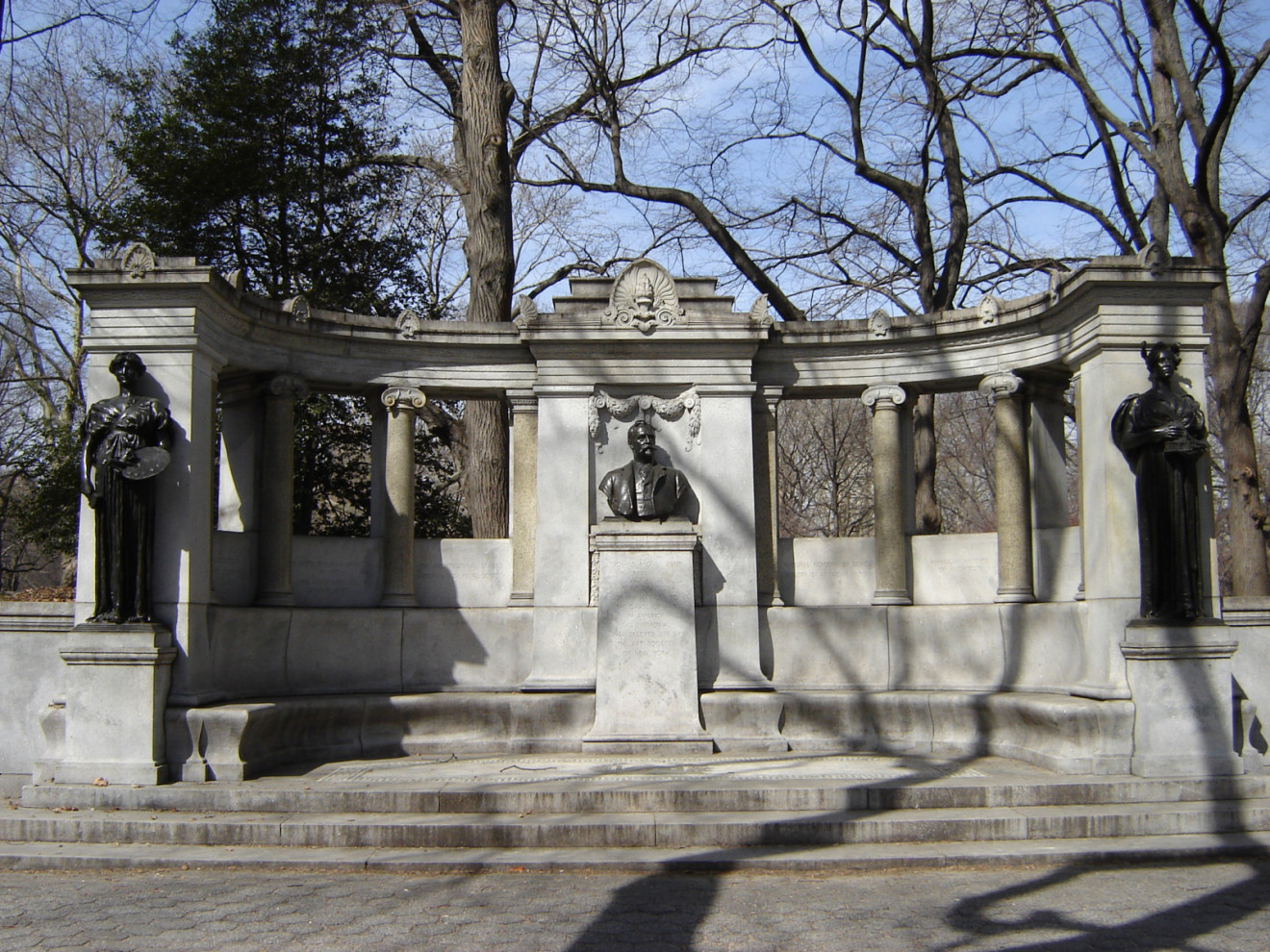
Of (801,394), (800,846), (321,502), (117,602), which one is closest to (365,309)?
(321,502)

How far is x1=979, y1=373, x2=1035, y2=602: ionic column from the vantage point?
12945mm

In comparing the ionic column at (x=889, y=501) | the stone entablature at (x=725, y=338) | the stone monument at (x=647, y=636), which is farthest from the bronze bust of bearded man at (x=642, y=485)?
the ionic column at (x=889, y=501)

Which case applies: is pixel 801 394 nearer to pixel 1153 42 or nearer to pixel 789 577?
pixel 789 577

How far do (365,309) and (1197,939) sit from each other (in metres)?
18.1

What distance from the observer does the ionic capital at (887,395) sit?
13.7m

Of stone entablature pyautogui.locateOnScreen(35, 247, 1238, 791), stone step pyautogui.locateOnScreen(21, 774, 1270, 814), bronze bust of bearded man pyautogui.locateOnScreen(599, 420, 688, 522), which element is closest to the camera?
stone step pyautogui.locateOnScreen(21, 774, 1270, 814)

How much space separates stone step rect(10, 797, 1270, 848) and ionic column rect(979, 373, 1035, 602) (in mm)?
3965

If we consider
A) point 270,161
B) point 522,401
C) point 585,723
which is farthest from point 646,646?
point 270,161

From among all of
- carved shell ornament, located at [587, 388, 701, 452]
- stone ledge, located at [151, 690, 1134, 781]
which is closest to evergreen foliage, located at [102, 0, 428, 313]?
carved shell ornament, located at [587, 388, 701, 452]

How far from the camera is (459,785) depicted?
983 cm

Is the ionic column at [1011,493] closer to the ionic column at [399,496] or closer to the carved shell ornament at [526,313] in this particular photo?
the carved shell ornament at [526,313]

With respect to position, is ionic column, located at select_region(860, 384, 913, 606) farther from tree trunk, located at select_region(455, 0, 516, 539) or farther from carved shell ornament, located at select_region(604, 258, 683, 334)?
tree trunk, located at select_region(455, 0, 516, 539)

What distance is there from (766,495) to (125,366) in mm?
7177

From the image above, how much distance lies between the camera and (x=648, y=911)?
7.16 meters
